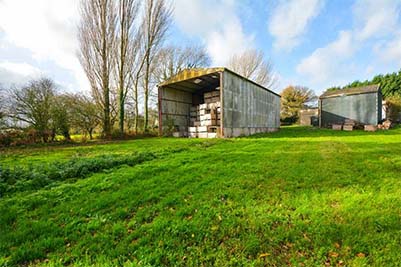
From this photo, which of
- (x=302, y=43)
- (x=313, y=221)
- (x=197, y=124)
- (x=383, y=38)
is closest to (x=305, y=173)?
(x=313, y=221)

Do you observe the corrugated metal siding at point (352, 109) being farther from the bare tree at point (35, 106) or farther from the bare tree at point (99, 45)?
the bare tree at point (35, 106)

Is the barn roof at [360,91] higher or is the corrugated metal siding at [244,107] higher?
the barn roof at [360,91]

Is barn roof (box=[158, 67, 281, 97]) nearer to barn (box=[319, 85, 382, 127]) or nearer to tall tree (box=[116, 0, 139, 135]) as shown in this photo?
tall tree (box=[116, 0, 139, 135])

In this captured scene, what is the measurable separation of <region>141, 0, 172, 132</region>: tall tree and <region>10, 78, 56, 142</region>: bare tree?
19.6ft

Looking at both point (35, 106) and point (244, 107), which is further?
point (244, 107)

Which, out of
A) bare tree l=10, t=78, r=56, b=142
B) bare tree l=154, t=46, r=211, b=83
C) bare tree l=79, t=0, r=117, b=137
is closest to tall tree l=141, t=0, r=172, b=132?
bare tree l=79, t=0, r=117, b=137

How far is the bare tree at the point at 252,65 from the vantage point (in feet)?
91.7

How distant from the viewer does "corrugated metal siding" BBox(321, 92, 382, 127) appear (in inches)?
674

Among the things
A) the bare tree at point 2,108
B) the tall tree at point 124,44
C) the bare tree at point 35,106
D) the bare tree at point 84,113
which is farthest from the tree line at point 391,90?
the bare tree at point 2,108

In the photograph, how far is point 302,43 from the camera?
57.2ft

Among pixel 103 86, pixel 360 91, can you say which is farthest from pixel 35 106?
pixel 360 91

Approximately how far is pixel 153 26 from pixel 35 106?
982 centimetres

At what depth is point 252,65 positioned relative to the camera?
28078 mm

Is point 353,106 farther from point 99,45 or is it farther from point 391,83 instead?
point 99,45
